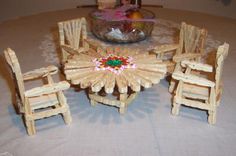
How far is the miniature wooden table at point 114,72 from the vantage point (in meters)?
2.11

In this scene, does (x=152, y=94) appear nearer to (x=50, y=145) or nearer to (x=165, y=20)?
A: (x=50, y=145)

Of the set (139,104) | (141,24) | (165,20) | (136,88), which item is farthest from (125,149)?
(165,20)

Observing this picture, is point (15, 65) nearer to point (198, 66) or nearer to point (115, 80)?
point (115, 80)

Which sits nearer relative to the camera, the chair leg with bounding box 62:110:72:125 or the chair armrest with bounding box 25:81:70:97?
the chair armrest with bounding box 25:81:70:97

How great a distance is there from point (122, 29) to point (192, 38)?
1.19 metres

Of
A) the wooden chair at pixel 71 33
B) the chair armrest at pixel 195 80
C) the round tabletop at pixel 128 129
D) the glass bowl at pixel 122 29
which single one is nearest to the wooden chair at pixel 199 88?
the chair armrest at pixel 195 80

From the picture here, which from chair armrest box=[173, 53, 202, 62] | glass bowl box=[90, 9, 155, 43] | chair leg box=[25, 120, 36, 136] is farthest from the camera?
glass bowl box=[90, 9, 155, 43]

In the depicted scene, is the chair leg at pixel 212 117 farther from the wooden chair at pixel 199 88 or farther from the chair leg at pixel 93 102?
the chair leg at pixel 93 102

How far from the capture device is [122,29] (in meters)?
3.70

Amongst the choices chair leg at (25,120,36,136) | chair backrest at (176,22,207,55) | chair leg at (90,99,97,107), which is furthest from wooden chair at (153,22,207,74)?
chair leg at (25,120,36,136)

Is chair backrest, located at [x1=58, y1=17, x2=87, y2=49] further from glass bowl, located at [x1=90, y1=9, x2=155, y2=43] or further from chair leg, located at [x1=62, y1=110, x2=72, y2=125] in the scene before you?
chair leg, located at [x1=62, y1=110, x2=72, y2=125]

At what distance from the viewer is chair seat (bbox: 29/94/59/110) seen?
216 cm

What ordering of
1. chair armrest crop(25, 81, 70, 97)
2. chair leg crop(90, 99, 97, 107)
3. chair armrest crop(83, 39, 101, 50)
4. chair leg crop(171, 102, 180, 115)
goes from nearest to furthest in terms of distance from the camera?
chair armrest crop(25, 81, 70, 97) < chair leg crop(171, 102, 180, 115) < chair leg crop(90, 99, 97, 107) < chair armrest crop(83, 39, 101, 50)

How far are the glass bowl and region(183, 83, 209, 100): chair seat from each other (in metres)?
1.46
